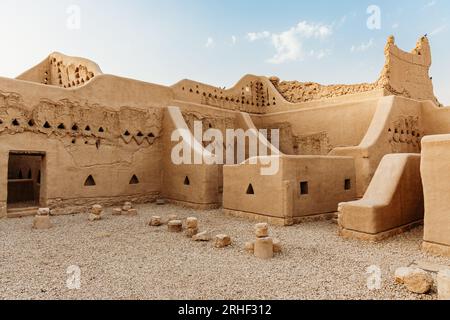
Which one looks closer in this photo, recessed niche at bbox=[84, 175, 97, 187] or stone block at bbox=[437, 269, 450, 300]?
stone block at bbox=[437, 269, 450, 300]

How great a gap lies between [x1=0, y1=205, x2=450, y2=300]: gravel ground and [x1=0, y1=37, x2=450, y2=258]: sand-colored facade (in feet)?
3.00

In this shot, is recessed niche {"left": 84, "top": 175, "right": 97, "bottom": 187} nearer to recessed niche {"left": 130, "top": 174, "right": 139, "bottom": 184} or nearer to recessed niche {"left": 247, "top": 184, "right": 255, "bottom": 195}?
recessed niche {"left": 130, "top": 174, "right": 139, "bottom": 184}

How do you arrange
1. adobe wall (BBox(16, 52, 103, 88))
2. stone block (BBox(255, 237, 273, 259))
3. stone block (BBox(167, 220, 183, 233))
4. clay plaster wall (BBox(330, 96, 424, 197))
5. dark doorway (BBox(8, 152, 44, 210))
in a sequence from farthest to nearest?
adobe wall (BBox(16, 52, 103, 88))
dark doorway (BBox(8, 152, 44, 210))
clay plaster wall (BBox(330, 96, 424, 197))
stone block (BBox(167, 220, 183, 233))
stone block (BBox(255, 237, 273, 259))

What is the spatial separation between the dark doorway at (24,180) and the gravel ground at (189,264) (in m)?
5.67

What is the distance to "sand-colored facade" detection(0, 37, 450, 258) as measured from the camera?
6.62 m

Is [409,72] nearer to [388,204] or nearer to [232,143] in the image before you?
[232,143]

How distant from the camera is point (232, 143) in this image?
42.0ft

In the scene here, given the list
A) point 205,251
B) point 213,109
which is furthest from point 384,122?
point 205,251

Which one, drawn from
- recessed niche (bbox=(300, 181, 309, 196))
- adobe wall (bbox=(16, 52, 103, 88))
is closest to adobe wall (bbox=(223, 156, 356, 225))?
recessed niche (bbox=(300, 181, 309, 196))

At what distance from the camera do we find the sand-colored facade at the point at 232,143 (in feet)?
21.7

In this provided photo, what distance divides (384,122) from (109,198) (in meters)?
9.57

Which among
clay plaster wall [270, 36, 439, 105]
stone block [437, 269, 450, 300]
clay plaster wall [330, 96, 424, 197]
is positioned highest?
clay plaster wall [270, 36, 439, 105]

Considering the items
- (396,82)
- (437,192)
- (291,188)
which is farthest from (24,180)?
(396,82)
